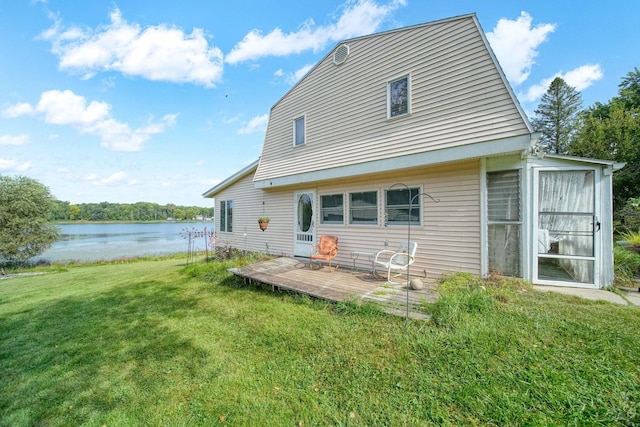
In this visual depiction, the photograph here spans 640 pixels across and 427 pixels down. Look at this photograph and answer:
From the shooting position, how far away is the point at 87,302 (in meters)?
5.87

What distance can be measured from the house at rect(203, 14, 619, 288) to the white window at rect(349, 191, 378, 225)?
3 centimetres

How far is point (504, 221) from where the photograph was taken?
17.1ft

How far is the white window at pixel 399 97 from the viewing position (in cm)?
600

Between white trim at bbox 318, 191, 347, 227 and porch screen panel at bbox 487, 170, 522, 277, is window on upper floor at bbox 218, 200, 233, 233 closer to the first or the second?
white trim at bbox 318, 191, 347, 227

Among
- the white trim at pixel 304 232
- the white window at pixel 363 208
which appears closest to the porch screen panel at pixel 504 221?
the white window at pixel 363 208

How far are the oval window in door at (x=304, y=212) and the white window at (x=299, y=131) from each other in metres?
1.86

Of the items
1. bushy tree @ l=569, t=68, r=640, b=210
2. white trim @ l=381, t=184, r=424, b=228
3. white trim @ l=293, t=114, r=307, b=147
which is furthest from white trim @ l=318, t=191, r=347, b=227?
bushy tree @ l=569, t=68, r=640, b=210

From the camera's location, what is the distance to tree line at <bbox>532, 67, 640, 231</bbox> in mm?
14006

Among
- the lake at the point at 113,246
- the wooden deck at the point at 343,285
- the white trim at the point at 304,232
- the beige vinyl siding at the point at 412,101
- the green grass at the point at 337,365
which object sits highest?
the beige vinyl siding at the point at 412,101

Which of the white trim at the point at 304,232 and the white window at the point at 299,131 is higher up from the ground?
the white window at the point at 299,131

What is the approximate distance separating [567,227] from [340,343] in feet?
17.4

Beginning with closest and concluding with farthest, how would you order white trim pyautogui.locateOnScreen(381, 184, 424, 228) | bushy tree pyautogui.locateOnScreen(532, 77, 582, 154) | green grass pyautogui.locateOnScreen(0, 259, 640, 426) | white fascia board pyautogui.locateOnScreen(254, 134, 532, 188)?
green grass pyautogui.locateOnScreen(0, 259, 640, 426)
white fascia board pyautogui.locateOnScreen(254, 134, 532, 188)
white trim pyautogui.locateOnScreen(381, 184, 424, 228)
bushy tree pyautogui.locateOnScreen(532, 77, 582, 154)

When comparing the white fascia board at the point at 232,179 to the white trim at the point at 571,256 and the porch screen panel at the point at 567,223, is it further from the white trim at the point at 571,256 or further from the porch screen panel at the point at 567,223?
the porch screen panel at the point at 567,223

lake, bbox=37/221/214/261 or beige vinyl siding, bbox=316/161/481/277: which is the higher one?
beige vinyl siding, bbox=316/161/481/277
